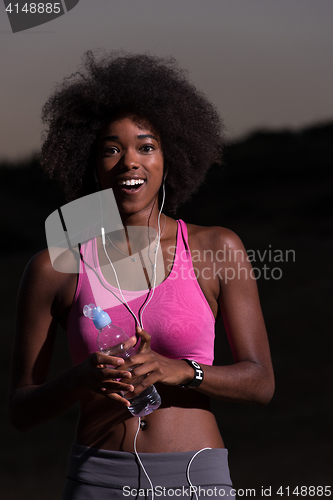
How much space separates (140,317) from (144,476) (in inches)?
15.3

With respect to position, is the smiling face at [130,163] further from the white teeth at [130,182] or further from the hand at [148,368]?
the hand at [148,368]

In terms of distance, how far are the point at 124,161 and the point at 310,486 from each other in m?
2.87

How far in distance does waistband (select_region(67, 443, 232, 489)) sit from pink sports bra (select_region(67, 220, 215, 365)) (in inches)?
9.6

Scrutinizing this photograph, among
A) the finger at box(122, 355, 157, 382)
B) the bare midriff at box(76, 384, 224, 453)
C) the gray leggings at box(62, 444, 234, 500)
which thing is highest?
the finger at box(122, 355, 157, 382)

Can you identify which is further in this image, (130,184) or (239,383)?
(130,184)

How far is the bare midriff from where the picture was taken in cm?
148

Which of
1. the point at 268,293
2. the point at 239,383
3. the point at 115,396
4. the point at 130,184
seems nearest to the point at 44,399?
the point at 115,396

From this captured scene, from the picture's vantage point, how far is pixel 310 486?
3709mm

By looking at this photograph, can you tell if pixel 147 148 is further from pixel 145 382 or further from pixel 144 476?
pixel 144 476

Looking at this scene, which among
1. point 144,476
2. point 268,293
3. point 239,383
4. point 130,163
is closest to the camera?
point 144,476

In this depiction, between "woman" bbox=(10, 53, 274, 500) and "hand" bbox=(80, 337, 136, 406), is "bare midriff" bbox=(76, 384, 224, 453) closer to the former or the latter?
"woman" bbox=(10, 53, 274, 500)

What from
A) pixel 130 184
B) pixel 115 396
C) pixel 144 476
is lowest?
pixel 144 476

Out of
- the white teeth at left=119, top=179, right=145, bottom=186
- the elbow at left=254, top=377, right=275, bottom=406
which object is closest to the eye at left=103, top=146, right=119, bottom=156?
the white teeth at left=119, top=179, right=145, bottom=186

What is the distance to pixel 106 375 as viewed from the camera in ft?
4.40
